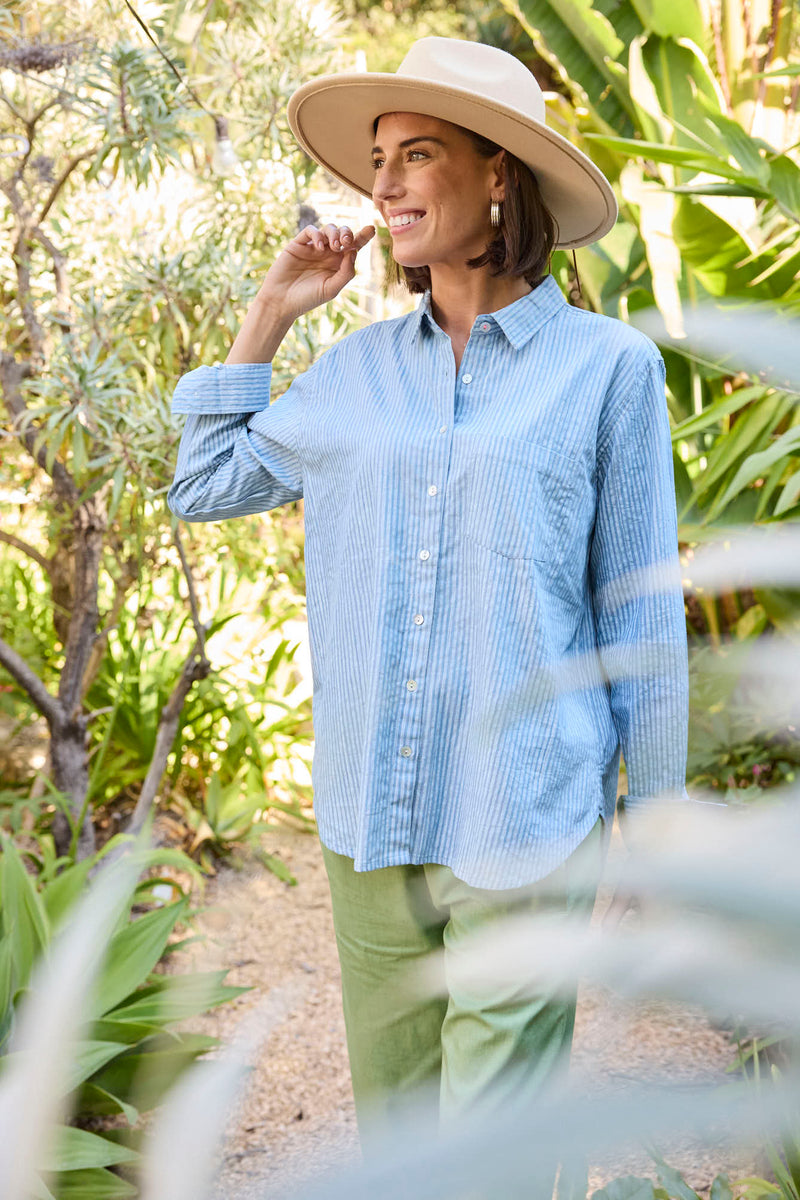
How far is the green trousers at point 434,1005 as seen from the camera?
57.9 inches

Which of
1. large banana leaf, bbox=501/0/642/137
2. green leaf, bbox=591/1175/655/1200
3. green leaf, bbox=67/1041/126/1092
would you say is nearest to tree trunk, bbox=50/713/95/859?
green leaf, bbox=67/1041/126/1092

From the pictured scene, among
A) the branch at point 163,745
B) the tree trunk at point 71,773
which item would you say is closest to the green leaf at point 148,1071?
the branch at point 163,745

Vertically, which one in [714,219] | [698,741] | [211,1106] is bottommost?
[698,741]

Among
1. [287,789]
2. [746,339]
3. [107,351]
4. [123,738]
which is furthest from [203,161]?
[746,339]

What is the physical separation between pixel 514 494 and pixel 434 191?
43cm

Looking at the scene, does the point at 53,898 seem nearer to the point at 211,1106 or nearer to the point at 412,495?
the point at 412,495

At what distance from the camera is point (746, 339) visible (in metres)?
0.50

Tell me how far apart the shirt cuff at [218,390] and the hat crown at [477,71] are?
1.55 feet

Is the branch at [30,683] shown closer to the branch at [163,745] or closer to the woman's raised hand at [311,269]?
the branch at [163,745]

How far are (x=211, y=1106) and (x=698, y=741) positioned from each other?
3.00 metres

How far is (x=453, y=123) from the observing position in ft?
5.14

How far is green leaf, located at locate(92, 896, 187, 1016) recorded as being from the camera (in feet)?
7.90

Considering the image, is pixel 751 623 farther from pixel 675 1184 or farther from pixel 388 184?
pixel 388 184

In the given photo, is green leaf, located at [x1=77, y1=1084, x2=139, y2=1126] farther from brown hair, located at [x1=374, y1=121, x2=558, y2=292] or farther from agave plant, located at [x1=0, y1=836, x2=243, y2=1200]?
brown hair, located at [x1=374, y1=121, x2=558, y2=292]
